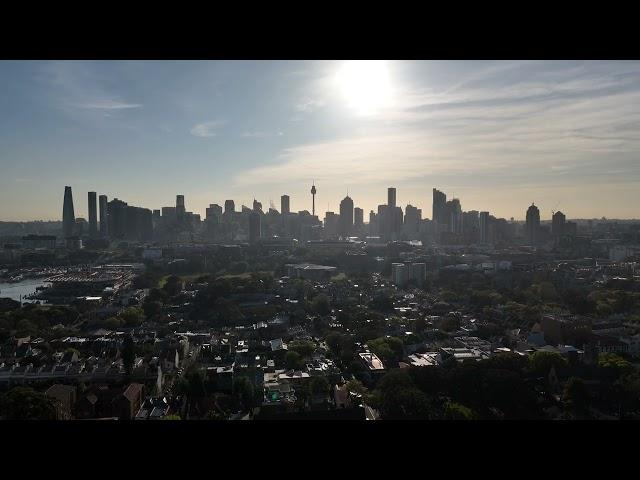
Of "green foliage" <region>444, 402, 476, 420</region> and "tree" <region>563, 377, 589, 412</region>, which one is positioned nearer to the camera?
"green foliage" <region>444, 402, 476, 420</region>

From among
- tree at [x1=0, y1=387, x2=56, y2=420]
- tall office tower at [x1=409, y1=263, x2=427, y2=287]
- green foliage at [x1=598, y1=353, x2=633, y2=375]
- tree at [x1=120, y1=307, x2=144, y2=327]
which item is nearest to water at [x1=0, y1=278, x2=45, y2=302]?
tree at [x1=120, y1=307, x2=144, y2=327]

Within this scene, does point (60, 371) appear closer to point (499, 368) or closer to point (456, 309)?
point (499, 368)

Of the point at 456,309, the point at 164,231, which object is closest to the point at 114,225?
the point at 164,231

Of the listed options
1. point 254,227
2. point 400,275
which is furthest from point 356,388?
point 254,227

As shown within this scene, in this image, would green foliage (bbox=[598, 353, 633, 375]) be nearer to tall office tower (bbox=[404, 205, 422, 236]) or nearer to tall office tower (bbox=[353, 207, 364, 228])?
tall office tower (bbox=[404, 205, 422, 236])

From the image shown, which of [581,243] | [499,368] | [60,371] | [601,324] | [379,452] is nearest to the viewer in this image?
[379,452]

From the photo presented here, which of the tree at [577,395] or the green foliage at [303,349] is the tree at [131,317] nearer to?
the green foliage at [303,349]

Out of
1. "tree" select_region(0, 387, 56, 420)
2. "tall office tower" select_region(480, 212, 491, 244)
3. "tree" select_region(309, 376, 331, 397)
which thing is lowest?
"tree" select_region(309, 376, 331, 397)
